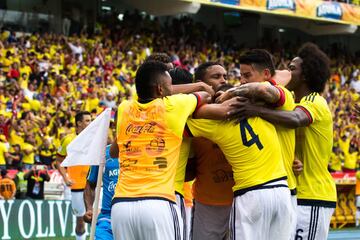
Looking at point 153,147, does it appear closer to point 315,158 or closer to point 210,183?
point 210,183

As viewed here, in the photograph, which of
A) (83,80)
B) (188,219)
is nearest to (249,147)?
(188,219)

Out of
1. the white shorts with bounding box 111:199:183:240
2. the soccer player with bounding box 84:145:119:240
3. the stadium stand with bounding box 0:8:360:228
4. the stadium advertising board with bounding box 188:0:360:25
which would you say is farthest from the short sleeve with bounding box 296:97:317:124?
the stadium advertising board with bounding box 188:0:360:25

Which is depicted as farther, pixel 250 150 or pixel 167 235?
pixel 250 150

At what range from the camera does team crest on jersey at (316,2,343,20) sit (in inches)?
1471

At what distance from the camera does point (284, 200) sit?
6.86 metres

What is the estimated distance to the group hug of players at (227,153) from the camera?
255 inches

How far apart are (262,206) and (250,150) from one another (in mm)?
480

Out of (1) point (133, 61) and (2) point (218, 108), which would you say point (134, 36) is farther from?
(2) point (218, 108)

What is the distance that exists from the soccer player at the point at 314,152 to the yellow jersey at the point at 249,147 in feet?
2.26

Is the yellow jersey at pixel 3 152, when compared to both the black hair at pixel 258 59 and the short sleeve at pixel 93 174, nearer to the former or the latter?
the short sleeve at pixel 93 174

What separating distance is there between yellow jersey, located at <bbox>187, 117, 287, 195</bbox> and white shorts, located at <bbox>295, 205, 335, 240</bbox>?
30.9 inches

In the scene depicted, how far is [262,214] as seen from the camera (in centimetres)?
681

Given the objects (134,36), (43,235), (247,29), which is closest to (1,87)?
(43,235)

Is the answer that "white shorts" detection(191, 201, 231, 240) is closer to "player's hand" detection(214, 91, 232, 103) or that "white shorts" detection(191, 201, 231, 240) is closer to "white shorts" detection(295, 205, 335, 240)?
"white shorts" detection(295, 205, 335, 240)
